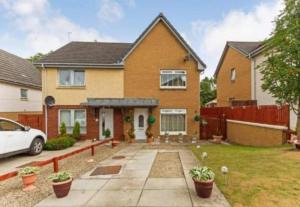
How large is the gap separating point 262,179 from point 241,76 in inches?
747

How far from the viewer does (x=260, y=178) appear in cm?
688

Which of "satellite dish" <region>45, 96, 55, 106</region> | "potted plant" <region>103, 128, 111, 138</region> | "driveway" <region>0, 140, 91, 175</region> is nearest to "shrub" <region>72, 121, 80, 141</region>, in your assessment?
"potted plant" <region>103, 128, 111, 138</region>

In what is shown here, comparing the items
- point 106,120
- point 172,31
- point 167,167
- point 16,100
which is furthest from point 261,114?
point 16,100

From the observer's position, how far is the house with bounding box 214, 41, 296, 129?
67.3 ft

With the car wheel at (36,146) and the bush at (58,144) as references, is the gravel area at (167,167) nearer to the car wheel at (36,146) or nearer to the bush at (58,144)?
the car wheel at (36,146)

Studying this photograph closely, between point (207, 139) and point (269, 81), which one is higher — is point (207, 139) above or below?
below

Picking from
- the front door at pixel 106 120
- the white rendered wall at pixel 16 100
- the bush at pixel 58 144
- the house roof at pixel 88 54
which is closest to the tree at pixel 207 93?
the house roof at pixel 88 54

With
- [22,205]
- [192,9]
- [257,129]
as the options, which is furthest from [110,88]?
[22,205]

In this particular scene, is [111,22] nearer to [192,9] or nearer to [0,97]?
[192,9]

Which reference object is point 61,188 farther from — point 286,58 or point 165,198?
point 286,58

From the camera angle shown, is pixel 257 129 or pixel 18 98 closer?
pixel 257 129

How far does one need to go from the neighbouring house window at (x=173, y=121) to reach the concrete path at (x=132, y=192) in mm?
10088

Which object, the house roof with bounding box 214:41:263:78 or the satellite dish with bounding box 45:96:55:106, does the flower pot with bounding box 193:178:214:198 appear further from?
the house roof with bounding box 214:41:263:78

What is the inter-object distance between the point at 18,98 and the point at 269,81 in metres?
19.4
